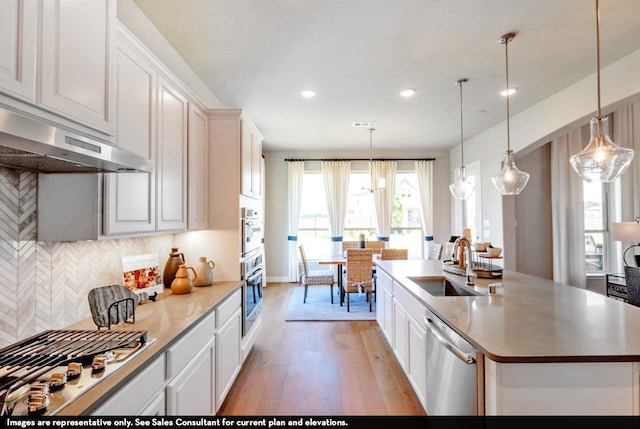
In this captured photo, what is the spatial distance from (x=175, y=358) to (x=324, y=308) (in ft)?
11.3

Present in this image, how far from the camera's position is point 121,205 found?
62.8 inches

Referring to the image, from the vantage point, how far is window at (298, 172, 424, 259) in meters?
6.55

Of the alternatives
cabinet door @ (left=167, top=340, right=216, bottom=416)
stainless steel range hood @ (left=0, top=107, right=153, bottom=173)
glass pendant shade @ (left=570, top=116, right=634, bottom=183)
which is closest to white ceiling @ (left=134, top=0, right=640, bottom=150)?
glass pendant shade @ (left=570, top=116, right=634, bottom=183)

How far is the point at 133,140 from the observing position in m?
1.68

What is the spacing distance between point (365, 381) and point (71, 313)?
2.24 m

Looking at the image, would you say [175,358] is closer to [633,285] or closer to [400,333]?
[400,333]

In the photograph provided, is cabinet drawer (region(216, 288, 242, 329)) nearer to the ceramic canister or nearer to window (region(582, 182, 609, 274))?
the ceramic canister

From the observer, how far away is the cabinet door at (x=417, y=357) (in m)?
1.99

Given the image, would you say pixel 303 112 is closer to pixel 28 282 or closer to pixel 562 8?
pixel 562 8

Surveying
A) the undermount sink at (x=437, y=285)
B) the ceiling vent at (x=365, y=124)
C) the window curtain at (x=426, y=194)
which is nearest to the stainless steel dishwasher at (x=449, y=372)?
the undermount sink at (x=437, y=285)

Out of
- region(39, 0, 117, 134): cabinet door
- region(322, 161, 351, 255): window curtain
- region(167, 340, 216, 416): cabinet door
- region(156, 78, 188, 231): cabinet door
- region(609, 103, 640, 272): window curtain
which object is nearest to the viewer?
region(39, 0, 117, 134): cabinet door

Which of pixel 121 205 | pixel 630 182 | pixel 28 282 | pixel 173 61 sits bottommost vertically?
pixel 28 282

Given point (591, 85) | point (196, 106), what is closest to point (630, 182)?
point (591, 85)

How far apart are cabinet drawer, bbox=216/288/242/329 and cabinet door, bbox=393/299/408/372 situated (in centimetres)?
143
